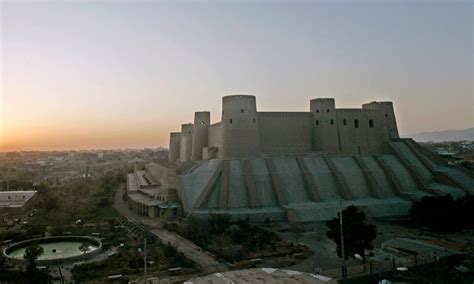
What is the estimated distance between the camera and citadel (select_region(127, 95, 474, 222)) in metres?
30.0

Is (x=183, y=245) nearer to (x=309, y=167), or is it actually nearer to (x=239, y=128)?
(x=239, y=128)

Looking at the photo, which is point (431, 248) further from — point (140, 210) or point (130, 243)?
point (140, 210)

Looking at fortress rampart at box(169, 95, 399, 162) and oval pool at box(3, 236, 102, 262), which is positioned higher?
fortress rampart at box(169, 95, 399, 162)

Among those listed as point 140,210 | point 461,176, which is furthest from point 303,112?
point 140,210

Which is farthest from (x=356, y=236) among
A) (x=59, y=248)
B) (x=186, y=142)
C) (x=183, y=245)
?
(x=186, y=142)

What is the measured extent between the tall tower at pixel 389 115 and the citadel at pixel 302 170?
11 cm

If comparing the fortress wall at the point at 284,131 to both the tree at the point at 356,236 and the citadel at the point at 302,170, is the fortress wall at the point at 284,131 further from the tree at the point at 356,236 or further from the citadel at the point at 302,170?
the tree at the point at 356,236

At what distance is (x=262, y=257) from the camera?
765 inches

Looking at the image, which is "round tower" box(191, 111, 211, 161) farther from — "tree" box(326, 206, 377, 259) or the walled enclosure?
"tree" box(326, 206, 377, 259)

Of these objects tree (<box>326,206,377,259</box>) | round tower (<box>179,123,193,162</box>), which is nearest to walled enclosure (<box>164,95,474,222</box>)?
round tower (<box>179,123,193,162</box>)

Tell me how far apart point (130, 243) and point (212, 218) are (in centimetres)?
584

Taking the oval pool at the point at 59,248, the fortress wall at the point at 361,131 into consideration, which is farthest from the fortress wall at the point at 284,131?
the oval pool at the point at 59,248

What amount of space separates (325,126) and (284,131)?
3.95 m

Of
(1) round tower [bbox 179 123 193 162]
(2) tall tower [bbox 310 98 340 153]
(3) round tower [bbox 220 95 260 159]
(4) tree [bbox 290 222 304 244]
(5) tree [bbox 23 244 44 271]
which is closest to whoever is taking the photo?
(5) tree [bbox 23 244 44 271]
